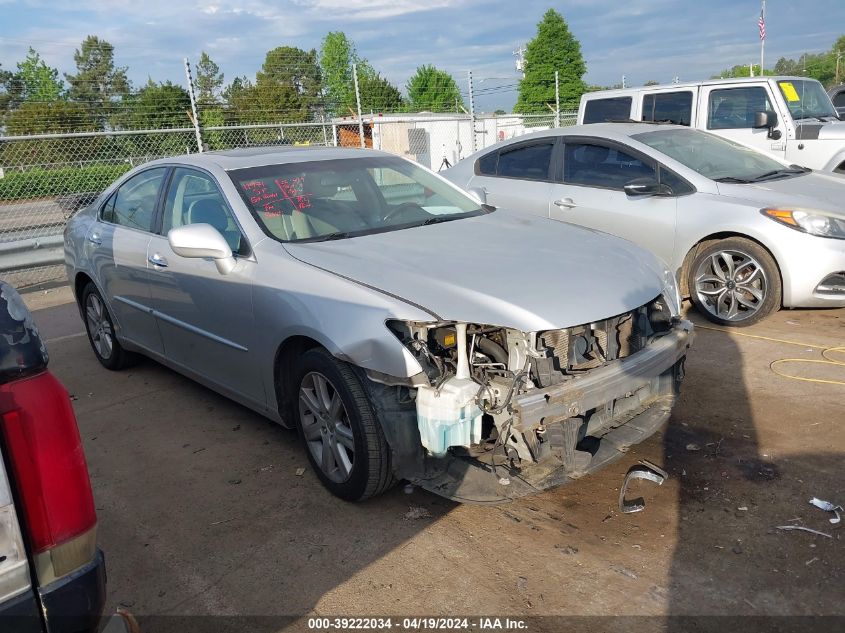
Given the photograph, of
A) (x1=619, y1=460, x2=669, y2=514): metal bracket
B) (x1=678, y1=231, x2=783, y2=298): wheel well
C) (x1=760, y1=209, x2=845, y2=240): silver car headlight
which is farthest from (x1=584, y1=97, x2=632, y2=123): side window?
(x1=619, y1=460, x2=669, y2=514): metal bracket

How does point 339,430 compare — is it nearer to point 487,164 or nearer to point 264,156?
point 264,156

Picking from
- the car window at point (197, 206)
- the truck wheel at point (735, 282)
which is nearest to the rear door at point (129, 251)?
the car window at point (197, 206)

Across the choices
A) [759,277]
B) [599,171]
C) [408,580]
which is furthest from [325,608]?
[599,171]

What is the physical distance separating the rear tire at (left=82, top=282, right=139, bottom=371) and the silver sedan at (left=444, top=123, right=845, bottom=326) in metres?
3.05

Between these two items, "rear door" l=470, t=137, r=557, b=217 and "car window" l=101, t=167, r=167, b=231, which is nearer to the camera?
"car window" l=101, t=167, r=167, b=231

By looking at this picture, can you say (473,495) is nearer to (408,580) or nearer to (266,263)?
(408,580)

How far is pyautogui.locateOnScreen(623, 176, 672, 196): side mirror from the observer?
5965 millimetres

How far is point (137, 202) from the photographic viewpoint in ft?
16.8

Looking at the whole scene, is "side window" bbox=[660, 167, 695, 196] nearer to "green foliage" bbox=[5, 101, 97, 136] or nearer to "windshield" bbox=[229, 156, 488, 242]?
"windshield" bbox=[229, 156, 488, 242]

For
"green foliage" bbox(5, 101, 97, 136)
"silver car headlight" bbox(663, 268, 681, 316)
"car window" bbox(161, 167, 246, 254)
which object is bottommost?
"silver car headlight" bbox(663, 268, 681, 316)

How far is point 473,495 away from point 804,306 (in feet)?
12.9

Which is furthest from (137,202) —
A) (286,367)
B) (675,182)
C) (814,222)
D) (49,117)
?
(49,117)

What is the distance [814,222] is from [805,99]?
4662mm

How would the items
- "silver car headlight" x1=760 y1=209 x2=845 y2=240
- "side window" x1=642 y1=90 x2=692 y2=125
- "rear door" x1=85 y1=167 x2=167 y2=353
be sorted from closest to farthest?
"rear door" x1=85 y1=167 x2=167 y2=353
"silver car headlight" x1=760 y1=209 x2=845 y2=240
"side window" x1=642 y1=90 x2=692 y2=125
